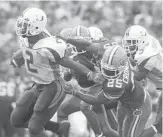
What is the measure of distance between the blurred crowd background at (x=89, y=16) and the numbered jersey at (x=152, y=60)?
3.67 m

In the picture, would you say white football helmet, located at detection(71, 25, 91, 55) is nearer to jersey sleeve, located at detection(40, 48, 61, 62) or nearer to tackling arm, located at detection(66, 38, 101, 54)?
tackling arm, located at detection(66, 38, 101, 54)

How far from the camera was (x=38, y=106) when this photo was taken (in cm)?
736

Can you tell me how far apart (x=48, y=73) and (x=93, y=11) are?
6.24 metres

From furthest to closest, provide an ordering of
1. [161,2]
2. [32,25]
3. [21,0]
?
[161,2], [21,0], [32,25]

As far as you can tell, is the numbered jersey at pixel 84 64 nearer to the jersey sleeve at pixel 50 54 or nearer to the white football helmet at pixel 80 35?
the white football helmet at pixel 80 35

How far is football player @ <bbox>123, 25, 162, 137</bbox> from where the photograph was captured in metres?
7.59

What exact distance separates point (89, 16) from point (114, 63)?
6557mm

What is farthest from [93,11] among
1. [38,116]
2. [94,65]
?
[38,116]

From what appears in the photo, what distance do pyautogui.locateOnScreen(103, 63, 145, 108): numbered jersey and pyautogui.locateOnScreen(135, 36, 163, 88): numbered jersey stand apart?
35cm

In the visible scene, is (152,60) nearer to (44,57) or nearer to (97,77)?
(97,77)

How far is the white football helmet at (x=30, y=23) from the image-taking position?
7371 mm

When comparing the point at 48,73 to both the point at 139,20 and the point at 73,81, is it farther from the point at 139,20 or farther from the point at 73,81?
the point at 139,20

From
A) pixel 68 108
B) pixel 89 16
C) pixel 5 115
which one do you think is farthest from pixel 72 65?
pixel 89 16

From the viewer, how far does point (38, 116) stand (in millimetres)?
7406
